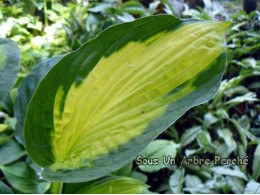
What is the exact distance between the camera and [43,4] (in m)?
1.33

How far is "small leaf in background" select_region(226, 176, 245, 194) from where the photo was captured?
2.53 feet

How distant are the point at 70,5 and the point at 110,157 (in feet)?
4.38

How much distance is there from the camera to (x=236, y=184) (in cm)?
79

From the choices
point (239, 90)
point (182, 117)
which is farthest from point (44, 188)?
point (239, 90)

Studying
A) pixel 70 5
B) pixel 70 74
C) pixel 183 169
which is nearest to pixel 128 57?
pixel 70 74

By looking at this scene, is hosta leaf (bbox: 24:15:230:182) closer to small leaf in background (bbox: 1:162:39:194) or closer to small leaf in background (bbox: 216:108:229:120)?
small leaf in background (bbox: 1:162:39:194)

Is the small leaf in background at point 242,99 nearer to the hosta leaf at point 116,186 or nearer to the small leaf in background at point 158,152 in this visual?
the small leaf in background at point 158,152

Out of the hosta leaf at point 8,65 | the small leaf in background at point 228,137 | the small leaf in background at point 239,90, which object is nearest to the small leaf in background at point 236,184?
the small leaf in background at point 228,137

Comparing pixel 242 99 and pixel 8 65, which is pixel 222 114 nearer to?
pixel 242 99

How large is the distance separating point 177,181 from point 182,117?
1.04 feet

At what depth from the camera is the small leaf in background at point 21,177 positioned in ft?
2.29

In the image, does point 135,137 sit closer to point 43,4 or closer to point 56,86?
point 56,86

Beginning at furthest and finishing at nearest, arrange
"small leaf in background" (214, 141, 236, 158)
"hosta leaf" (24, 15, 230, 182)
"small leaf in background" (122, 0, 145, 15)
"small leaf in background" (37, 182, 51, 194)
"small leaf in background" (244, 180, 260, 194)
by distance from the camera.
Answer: "small leaf in background" (122, 0, 145, 15)
"small leaf in background" (214, 141, 236, 158)
"small leaf in background" (244, 180, 260, 194)
"small leaf in background" (37, 182, 51, 194)
"hosta leaf" (24, 15, 230, 182)

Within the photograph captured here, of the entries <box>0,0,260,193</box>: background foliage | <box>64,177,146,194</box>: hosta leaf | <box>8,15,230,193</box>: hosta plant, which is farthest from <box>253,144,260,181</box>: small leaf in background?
<box>8,15,230,193</box>: hosta plant
